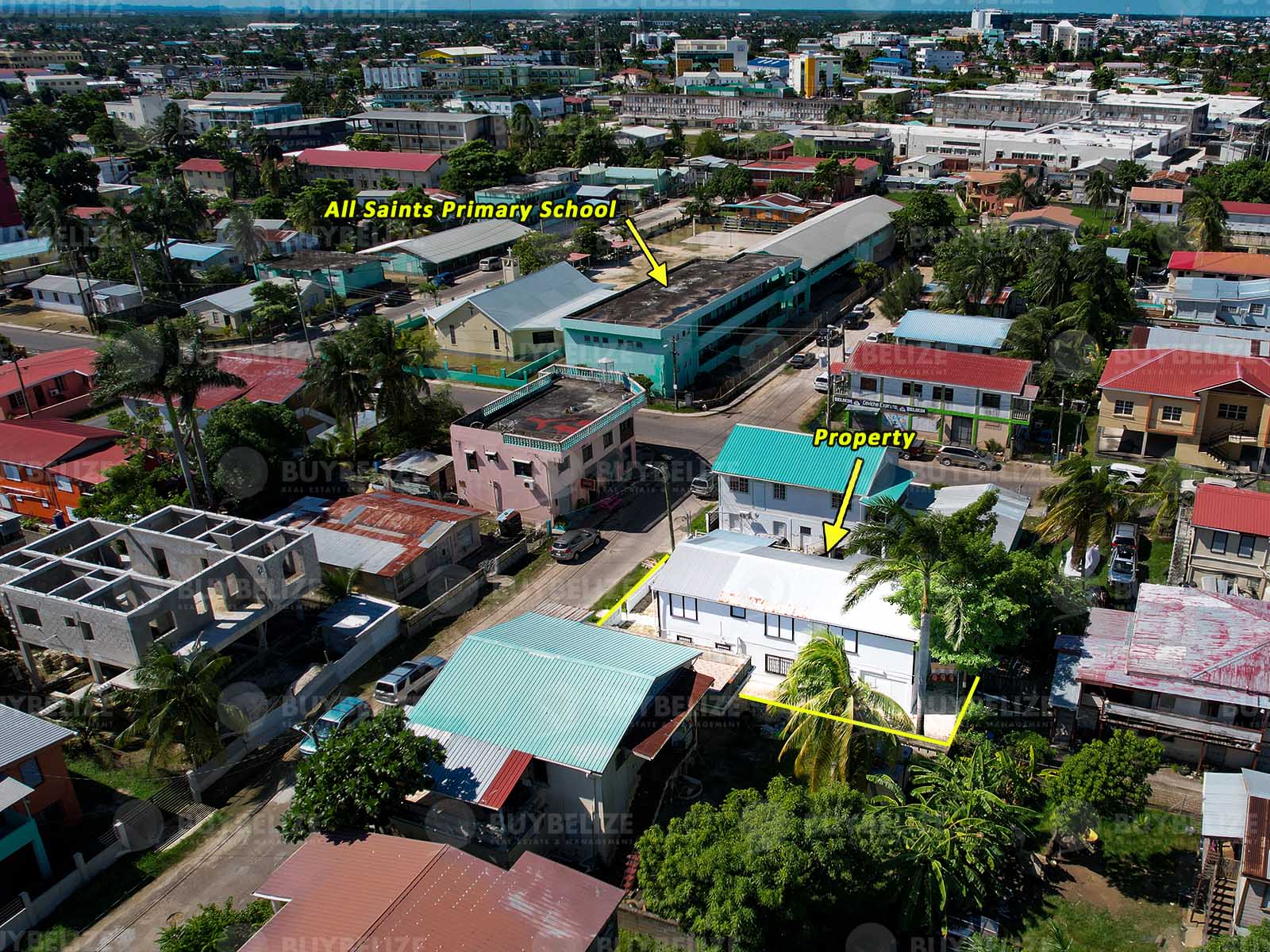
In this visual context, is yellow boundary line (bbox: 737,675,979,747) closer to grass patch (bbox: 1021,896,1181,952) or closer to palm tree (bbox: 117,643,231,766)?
grass patch (bbox: 1021,896,1181,952)

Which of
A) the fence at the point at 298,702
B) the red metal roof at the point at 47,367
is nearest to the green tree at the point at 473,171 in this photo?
the red metal roof at the point at 47,367

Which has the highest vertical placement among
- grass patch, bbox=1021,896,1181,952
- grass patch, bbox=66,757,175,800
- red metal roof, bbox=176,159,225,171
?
red metal roof, bbox=176,159,225,171

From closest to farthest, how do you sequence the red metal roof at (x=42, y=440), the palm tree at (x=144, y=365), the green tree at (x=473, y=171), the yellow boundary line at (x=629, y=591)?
the yellow boundary line at (x=629, y=591), the palm tree at (x=144, y=365), the red metal roof at (x=42, y=440), the green tree at (x=473, y=171)

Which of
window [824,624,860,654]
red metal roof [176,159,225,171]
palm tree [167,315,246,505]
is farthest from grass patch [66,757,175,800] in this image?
red metal roof [176,159,225,171]

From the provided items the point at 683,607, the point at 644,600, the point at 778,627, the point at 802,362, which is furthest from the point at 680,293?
the point at 778,627

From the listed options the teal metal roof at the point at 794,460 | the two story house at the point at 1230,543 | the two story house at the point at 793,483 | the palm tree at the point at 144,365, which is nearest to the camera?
the two story house at the point at 1230,543

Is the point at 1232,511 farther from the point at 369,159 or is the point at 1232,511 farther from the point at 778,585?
the point at 369,159

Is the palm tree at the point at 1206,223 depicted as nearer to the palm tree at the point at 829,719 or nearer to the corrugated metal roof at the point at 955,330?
the corrugated metal roof at the point at 955,330
